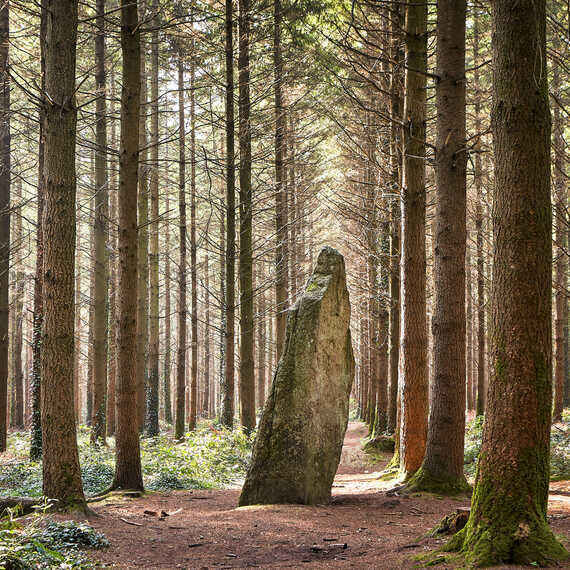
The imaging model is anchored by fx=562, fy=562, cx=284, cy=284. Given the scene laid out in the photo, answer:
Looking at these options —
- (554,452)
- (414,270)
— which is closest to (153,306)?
(414,270)

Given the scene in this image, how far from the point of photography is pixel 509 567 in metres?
3.56

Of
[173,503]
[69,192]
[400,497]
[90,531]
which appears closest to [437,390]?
[400,497]

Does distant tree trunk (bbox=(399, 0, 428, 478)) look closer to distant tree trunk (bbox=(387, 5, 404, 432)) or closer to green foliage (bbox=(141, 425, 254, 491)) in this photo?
distant tree trunk (bbox=(387, 5, 404, 432))

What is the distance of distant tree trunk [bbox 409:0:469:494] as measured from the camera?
7684 millimetres

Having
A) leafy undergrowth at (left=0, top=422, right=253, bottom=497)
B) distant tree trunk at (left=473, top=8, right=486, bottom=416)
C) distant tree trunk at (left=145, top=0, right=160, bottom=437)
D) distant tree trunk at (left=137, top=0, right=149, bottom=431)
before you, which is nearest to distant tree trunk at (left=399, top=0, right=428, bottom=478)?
leafy undergrowth at (left=0, top=422, right=253, bottom=497)

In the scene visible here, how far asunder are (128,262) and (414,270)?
4.50m

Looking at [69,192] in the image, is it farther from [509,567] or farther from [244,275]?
[244,275]

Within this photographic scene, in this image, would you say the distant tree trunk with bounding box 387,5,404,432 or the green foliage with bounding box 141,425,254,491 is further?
the distant tree trunk with bounding box 387,5,404,432

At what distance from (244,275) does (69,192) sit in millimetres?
7637

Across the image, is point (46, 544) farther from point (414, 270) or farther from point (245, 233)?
point (245, 233)

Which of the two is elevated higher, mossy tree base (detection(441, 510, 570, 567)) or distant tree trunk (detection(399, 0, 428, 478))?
distant tree trunk (detection(399, 0, 428, 478))

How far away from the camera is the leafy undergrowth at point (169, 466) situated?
9953mm

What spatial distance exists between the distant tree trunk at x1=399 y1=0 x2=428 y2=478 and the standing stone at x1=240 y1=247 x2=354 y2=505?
1115mm

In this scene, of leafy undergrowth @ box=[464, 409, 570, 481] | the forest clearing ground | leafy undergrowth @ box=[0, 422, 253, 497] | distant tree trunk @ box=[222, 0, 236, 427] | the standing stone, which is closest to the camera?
the forest clearing ground
